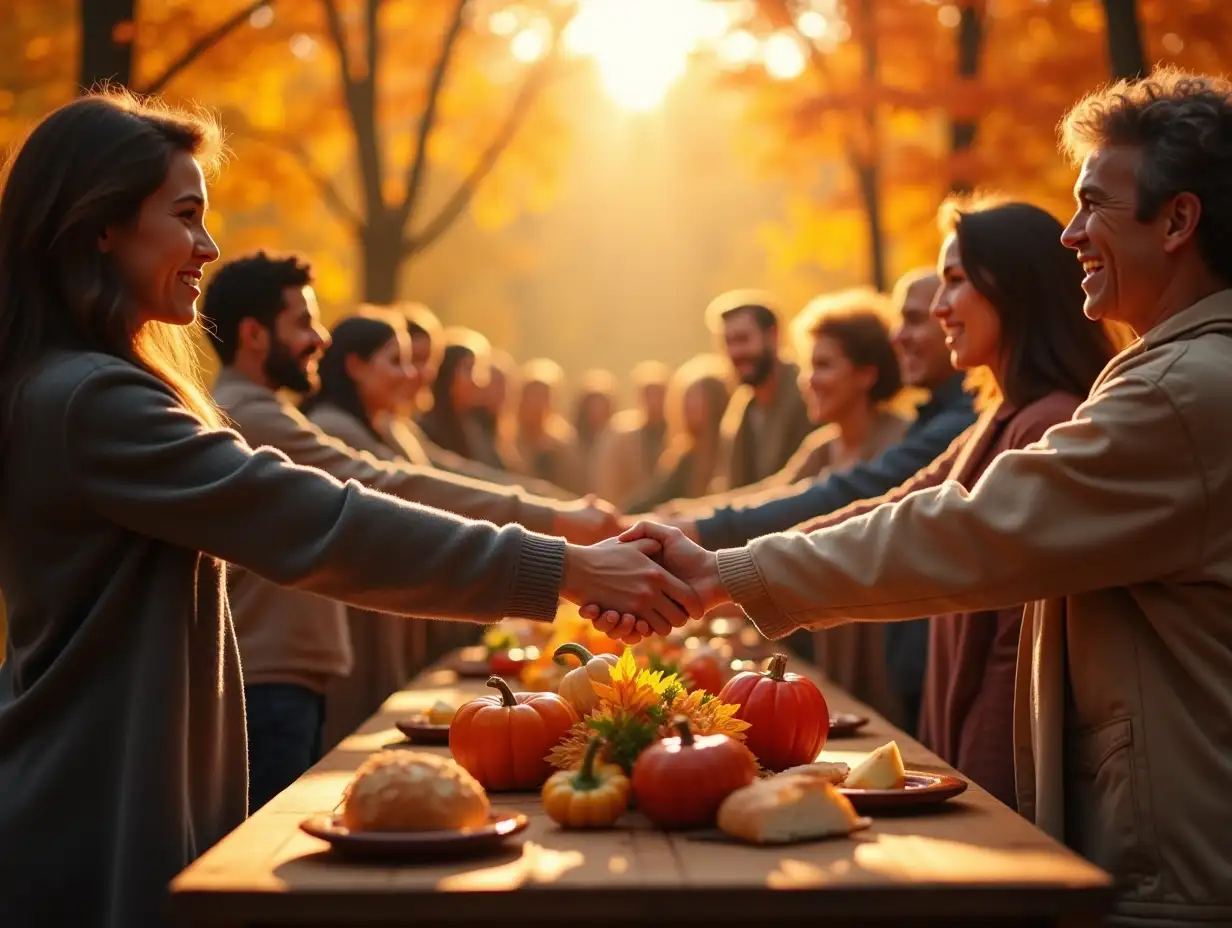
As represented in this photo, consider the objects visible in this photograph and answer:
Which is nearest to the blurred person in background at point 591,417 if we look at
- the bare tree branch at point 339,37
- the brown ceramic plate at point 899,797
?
the bare tree branch at point 339,37

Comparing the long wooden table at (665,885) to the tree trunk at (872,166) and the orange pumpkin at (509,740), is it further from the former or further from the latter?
the tree trunk at (872,166)

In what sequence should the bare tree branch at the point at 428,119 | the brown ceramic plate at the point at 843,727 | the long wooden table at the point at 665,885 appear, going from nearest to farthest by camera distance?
the long wooden table at the point at 665,885 < the brown ceramic plate at the point at 843,727 < the bare tree branch at the point at 428,119

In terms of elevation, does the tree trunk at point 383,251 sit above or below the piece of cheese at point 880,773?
above

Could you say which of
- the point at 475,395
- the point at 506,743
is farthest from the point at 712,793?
the point at 475,395

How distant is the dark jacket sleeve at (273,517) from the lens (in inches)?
121

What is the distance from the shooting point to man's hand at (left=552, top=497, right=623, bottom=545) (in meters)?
5.74

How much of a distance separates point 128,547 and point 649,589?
1307 mm

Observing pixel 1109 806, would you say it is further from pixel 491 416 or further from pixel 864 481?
pixel 491 416

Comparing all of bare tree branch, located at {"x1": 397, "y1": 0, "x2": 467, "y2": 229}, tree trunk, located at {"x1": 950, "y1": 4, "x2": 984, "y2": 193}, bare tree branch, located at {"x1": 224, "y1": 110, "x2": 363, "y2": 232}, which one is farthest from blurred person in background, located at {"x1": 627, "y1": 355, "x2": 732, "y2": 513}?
bare tree branch, located at {"x1": 224, "y1": 110, "x2": 363, "y2": 232}

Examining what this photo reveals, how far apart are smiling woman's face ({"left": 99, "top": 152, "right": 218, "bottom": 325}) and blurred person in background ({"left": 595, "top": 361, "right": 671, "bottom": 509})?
1189 centimetres

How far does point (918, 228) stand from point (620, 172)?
43.8m

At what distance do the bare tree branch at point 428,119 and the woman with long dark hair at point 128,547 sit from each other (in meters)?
9.71

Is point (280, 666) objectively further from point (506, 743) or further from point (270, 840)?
point (270, 840)

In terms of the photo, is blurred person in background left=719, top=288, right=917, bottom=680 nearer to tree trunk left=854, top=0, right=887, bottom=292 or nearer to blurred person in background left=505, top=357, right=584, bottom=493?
tree trunk left=854, top=0, right=887, bottom=292
